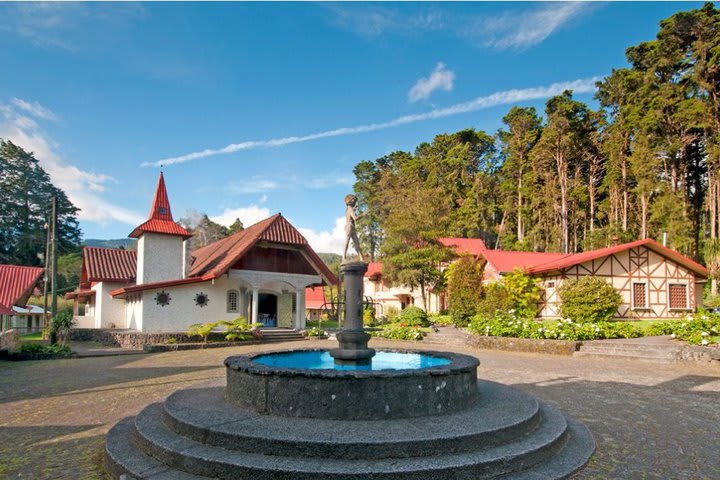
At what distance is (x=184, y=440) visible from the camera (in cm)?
479

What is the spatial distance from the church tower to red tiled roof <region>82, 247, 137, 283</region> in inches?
131

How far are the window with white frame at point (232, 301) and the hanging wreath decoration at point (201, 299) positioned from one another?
1292 mm

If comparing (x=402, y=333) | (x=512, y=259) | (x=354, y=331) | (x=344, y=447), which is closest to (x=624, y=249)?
(x=512, y=259)

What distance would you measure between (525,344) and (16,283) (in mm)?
22308

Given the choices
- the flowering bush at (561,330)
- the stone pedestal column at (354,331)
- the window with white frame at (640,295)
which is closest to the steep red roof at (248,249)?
the flowering bush at (561,330)

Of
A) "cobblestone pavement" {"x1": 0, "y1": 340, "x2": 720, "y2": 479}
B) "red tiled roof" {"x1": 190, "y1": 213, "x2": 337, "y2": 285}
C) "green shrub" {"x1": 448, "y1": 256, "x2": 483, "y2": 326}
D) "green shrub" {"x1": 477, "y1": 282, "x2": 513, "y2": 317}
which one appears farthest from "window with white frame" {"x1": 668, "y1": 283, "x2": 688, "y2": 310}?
"red tiled roof" {"x1": 190, "y1": 213, "x2": 337, "y2": 285}

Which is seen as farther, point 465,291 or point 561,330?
point 465,291

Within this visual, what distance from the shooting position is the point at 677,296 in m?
26.4

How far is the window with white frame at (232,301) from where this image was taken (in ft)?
78.3

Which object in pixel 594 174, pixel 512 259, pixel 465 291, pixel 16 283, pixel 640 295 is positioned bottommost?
pixel 640 295

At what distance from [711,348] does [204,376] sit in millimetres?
13554

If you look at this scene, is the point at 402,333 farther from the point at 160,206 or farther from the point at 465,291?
the point at 160,206

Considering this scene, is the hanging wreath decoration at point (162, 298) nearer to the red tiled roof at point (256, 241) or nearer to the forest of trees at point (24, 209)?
the red tiled roof at point (256, 241)

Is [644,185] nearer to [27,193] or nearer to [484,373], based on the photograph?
[484,373]
